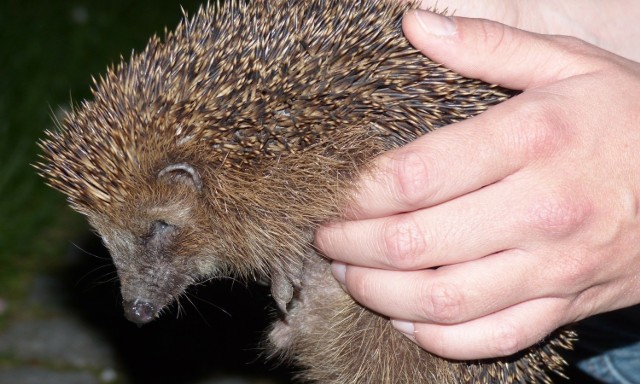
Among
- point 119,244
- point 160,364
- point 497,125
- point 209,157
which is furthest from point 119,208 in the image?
point 160,364

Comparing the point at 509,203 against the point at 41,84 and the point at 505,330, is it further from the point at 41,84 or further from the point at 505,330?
the point at 41,84

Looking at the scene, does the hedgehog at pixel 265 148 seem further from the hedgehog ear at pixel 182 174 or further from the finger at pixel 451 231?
the finger at pixel 451 231

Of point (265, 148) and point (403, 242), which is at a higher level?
point (265, 148)

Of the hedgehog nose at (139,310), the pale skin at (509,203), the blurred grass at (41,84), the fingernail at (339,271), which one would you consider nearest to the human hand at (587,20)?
the pale skin at (509,203)

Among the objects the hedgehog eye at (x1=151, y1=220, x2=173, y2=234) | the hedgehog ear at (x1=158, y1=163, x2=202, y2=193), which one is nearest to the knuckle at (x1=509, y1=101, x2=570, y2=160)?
the hedgehog ear at (x1=158, y1=163, x2=202, y2=193)

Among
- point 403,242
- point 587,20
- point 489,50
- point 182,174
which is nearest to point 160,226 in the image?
point 182,174

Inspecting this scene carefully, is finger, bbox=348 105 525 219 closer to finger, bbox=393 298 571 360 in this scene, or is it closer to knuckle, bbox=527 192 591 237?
knuckle, bbox=527 192 591 237

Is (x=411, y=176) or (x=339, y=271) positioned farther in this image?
(x=339, y=271)
